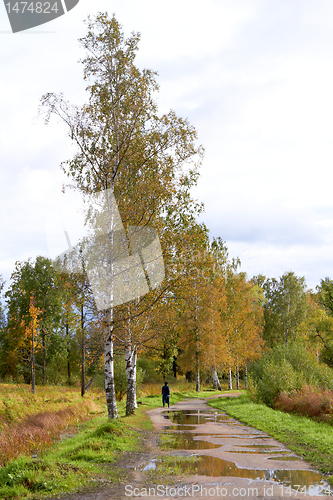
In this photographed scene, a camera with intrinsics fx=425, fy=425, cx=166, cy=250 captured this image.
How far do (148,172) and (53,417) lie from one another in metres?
12.1

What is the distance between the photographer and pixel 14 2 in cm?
842

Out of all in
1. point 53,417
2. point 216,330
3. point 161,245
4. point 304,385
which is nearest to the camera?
point 161,245

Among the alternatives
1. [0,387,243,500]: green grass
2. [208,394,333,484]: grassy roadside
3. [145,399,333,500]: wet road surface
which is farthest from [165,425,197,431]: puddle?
[0,387,243,500]: green grass

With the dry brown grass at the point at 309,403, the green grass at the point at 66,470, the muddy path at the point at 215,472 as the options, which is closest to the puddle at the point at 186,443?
the muddy path at the point at 215,472

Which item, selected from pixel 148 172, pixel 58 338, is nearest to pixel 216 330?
pixel 58 338

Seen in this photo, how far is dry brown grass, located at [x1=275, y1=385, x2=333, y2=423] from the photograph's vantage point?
729 inches

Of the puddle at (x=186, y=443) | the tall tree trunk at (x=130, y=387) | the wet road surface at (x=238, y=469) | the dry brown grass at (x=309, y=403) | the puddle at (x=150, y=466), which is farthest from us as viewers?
the tall tree trunk at (x=130, y=387)

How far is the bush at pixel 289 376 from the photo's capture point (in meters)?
24.2

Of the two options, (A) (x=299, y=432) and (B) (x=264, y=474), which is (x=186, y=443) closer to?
(A) (x=299, y=432)

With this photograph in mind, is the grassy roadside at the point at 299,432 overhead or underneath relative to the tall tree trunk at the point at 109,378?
underneath

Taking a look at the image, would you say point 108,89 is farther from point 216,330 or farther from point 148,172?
point 216,330

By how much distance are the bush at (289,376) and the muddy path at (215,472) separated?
9979 millimetres

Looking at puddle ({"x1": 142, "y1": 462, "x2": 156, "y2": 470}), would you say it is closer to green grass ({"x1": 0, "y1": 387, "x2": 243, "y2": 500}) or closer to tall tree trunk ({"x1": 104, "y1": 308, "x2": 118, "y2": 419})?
green grass ({"x1": 0, "y1": 387, "x2": 243, "y2": 500})

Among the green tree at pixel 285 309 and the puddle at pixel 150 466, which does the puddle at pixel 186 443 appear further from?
the green tree at pixel 285 309
